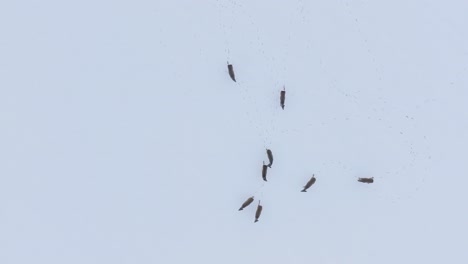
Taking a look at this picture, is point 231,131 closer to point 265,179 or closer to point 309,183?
point 265,179

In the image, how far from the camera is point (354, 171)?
3.55 metres

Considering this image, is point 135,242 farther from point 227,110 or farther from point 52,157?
point 227,110

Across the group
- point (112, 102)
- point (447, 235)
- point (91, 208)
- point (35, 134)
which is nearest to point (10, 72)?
point (35, 134)

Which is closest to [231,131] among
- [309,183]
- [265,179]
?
[265,179]

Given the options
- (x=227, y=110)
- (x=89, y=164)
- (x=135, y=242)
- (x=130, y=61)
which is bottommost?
(x=135, y=242)

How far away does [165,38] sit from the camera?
352 centimetres

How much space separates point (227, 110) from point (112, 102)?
0.65 meters

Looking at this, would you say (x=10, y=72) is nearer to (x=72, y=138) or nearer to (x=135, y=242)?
(x=72, y=138)

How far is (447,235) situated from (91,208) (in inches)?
80.5

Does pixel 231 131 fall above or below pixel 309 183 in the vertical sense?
above

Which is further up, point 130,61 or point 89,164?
point 130,61

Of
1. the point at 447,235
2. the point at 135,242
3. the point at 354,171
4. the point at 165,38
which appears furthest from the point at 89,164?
the point at 447,235

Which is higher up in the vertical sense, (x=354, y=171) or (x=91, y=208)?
(x=354, y=171)

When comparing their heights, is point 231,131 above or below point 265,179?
above
